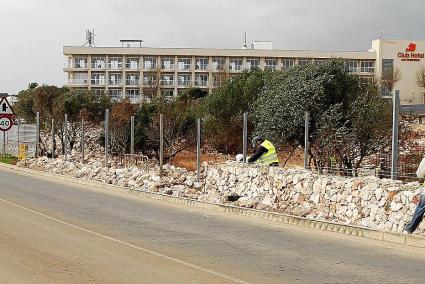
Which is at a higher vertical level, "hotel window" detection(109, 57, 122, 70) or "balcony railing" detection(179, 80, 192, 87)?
"hotel window" detection(109, 57, 122, 70)

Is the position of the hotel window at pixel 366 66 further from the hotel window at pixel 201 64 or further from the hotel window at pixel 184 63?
the hotel window at pixel 184 63

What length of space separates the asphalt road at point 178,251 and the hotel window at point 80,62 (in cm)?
8772

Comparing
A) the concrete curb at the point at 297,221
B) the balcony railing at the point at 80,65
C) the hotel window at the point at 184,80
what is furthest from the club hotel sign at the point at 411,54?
the concrete curb at the point at 297,221

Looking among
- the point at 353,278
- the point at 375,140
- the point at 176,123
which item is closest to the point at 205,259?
the point at 353,278

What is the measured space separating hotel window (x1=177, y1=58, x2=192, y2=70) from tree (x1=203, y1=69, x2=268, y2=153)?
58.6m

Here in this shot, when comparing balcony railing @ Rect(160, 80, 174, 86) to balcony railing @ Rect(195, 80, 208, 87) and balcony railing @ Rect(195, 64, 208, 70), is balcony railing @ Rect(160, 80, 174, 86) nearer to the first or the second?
balcony railing @ Rect(195, 80, 208, 87)

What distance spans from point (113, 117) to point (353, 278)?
3301 centimetres

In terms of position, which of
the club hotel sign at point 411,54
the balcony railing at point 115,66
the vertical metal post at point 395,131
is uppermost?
the club hotel sign at point 411,54

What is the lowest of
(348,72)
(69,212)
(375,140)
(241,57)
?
(69,212)

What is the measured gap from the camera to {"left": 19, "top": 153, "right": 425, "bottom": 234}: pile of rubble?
13.4m

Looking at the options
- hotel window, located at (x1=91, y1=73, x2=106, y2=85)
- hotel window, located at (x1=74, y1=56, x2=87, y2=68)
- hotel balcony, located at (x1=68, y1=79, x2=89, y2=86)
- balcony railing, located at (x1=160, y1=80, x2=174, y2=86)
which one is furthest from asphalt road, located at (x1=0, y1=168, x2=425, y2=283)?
hotel window, located at (x1=74, y1=56, x2=87, y2=68)

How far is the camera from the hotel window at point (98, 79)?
100 metres

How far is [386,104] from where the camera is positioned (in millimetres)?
22516

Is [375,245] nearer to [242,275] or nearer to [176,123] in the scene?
[242,275]
